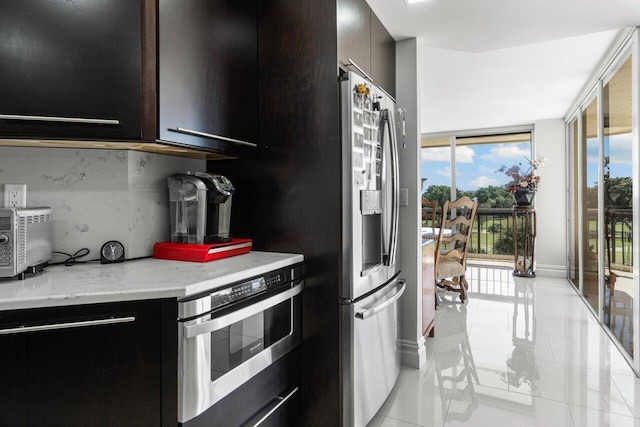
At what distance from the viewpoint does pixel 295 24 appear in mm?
1858

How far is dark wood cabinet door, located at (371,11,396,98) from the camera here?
7.53 feet

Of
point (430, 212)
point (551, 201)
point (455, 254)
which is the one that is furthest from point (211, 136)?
point (551, 201)

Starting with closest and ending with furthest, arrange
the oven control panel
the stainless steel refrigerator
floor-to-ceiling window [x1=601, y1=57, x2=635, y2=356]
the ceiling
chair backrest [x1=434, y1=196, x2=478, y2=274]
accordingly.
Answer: the oven control panel, the stainless steel refrigerator, the ceiling, floor-to-ceiling window [x1=601, y1=57, x2=635, y2=356], chair backrest [x1=434, y1=196, x2=478, y2=274]

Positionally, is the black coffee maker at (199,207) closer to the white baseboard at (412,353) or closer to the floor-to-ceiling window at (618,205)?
the white baseboard at (412,353)

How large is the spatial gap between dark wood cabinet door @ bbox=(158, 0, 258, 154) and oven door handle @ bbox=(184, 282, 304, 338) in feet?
2.47

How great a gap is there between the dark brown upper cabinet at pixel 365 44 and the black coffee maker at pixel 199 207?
33.8 inches

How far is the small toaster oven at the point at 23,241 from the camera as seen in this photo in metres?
1.24

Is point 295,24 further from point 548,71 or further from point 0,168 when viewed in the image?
point 548,71

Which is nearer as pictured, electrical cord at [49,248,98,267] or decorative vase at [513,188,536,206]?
electrical cord at [49,248,98,267]

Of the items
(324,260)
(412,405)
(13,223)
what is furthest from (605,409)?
(13,223)

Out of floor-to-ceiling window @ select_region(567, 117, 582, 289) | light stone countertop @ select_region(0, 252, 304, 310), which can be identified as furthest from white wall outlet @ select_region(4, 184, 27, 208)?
floor-to-ceiling window @ select_region(567, 117, 582, 289)

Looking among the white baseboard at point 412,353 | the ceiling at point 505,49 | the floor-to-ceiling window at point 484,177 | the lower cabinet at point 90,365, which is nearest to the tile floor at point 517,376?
the white baseboard at point 412,353

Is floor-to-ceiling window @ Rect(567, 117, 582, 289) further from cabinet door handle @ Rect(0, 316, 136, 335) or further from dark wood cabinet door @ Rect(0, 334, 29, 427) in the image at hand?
dark wood cabinet door @ Rect(0, 334, 29, 427)

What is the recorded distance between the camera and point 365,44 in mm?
2129
